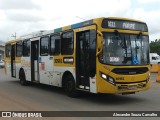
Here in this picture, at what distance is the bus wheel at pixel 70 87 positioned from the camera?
13.4 metres

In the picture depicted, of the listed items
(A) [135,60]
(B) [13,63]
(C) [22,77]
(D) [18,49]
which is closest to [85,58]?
(A) [135,60]

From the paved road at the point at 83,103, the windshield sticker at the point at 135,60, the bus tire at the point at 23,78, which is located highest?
the windshield sticker at the point at 135,60

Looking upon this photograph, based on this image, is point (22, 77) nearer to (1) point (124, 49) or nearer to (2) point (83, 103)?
(2) point (83, 103)

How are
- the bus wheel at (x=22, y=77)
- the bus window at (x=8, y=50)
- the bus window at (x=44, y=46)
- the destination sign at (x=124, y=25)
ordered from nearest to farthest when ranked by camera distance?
1. the destination sign at (x=124, y=25)
2. the bus window at (x=44, y=46)
3. the bus wheel at (x=22, y=77)
4. the bus window at (x=8, y=50)

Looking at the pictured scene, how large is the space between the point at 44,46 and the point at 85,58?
14.0ft

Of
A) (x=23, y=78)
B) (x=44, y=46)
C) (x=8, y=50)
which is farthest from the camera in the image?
(x=8, y=50)

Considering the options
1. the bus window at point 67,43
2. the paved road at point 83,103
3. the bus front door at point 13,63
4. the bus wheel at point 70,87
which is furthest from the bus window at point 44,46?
the bus front door at point 13,63

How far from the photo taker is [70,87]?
13.6 metres

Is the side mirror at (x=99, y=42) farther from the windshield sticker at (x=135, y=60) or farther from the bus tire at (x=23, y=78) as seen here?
the bus tire at (x=23, y=78)

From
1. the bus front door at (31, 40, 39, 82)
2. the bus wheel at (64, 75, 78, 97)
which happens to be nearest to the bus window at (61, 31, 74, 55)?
the bus wheel at (64, 75, 78, 97)

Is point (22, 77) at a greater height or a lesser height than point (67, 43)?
lesser

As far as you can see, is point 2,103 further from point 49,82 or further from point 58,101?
point 49,82

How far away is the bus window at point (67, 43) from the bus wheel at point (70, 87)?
1.06 m

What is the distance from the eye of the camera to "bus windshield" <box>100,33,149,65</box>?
11.5 metres
